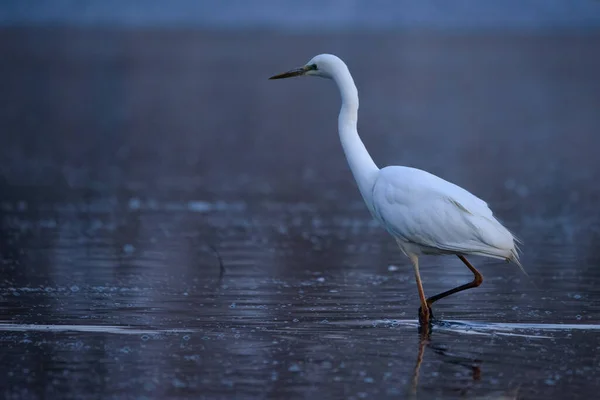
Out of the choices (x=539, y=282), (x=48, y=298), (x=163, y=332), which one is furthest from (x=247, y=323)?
(x=539, y=282)

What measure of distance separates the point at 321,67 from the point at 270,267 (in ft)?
9.15

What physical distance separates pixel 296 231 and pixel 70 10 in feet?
613

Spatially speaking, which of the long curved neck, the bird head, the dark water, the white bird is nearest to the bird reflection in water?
→ the dark water

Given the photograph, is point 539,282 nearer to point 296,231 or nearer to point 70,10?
point 296,231

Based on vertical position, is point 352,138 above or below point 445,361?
above

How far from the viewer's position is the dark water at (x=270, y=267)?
30.6ft

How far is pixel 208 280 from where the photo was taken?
1345 cm

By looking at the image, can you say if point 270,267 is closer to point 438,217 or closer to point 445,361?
point 438,217

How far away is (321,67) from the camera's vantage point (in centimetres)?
1241

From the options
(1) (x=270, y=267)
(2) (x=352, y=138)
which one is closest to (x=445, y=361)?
(2) (x=352, y=138)

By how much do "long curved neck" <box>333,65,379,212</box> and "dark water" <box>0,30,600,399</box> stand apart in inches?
45.8

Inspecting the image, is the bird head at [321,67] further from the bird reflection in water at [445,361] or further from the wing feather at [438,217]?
the bird reflection in water at [445,361]

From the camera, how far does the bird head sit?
1223 centimetres

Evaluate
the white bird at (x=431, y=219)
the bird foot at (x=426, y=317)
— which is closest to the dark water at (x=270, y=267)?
the bird foot at (x=426, y=317)
